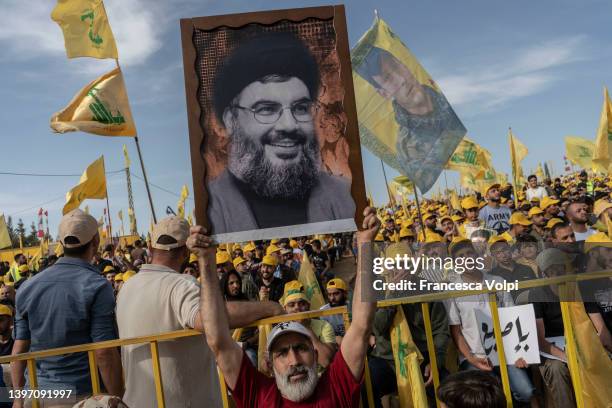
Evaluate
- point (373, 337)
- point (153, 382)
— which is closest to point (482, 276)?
point (373, 337)

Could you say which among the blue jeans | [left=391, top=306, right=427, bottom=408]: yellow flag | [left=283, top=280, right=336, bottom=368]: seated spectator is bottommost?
the blue jeans

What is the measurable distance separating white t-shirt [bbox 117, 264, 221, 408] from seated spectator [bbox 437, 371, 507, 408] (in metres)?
1.29

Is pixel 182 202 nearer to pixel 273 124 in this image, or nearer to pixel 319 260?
pixel 319 260

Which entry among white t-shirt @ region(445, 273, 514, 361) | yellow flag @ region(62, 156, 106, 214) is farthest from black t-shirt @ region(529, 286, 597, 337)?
yellow flag @ region(62, 156, 106, 214)

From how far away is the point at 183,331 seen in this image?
2936 millimetres

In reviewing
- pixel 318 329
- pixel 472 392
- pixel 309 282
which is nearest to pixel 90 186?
pixel 309 282

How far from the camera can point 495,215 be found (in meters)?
10.6

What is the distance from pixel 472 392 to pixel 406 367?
1.14 metres

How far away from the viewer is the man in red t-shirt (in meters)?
2.65

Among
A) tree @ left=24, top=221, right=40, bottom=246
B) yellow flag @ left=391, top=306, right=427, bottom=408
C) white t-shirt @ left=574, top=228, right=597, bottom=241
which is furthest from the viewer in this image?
tree @ left=24, top=221, right=40, bottom=246

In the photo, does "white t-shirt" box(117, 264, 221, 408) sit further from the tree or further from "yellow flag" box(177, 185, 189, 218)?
the tree

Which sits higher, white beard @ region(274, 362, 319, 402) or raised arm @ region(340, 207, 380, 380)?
raised arm @ region(340, 207, 380, 380)

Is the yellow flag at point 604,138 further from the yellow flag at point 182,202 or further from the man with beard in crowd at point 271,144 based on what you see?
the yellow flag at point 182,202

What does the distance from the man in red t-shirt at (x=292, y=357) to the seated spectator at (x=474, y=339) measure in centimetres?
141
